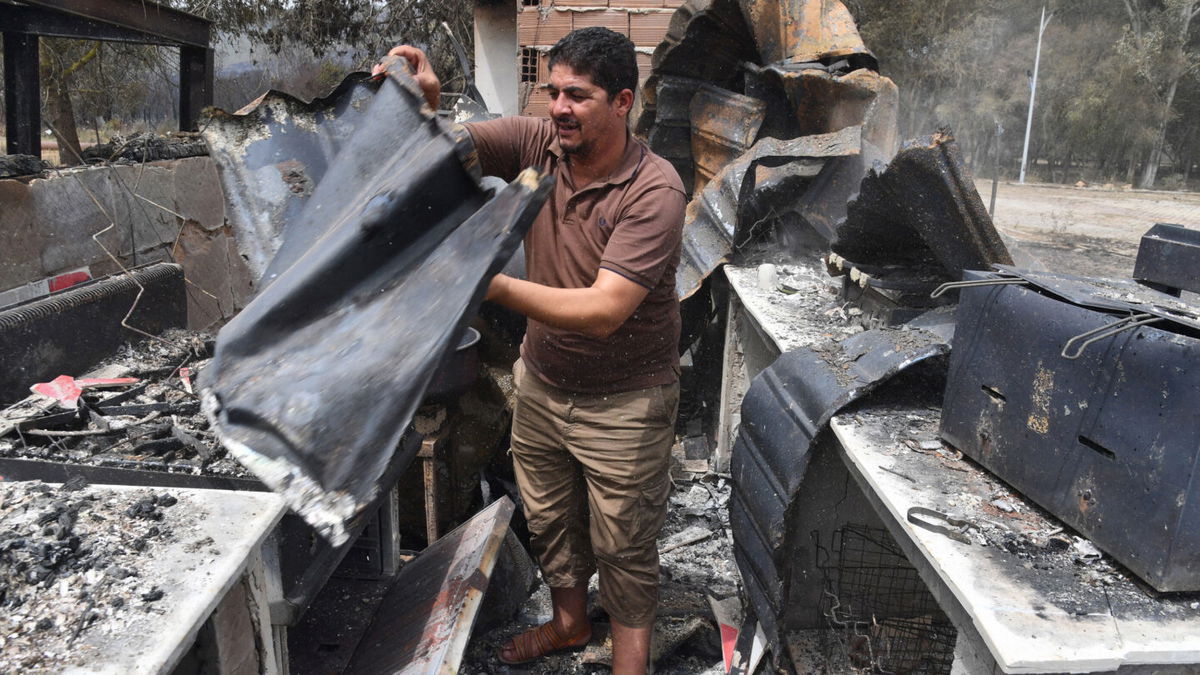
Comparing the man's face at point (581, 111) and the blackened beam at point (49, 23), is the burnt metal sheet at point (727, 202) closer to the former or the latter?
the man's face at point (581, 111)

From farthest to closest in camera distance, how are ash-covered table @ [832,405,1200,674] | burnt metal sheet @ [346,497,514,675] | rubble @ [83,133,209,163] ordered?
rubble @ [83,133,209,163] < burnt metal sheet @ [346,497,514,675] < ash-covered table @ [832,405,1200,674]

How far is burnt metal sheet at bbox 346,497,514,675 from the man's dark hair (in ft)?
5.29

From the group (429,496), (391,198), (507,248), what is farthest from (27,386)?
(507,248)

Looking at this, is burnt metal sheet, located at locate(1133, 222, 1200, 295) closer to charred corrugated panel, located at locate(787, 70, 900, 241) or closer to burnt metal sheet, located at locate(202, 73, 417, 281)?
charred corrugated panel, located at locate(787, 70, 900, 241)

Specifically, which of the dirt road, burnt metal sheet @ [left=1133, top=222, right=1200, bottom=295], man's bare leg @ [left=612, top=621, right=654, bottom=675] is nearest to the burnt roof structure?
man's bare leg @ [left=612, top=621, right=654, bottom=675]

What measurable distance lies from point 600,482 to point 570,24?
7894 millimetres

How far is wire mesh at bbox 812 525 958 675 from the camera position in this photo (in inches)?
114

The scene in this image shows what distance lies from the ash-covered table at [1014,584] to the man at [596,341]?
2.39ft

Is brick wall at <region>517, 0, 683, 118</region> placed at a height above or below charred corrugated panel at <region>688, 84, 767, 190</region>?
above

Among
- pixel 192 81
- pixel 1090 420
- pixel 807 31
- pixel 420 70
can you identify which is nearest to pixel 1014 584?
pixel 1090 420

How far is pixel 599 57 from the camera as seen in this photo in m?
2.26

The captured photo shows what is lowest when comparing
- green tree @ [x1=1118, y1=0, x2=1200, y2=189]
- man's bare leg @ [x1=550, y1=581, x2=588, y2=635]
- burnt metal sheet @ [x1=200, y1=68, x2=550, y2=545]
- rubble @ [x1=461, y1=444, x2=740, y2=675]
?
rubble @ [x1=461, y1=444, x2=740, y2=675]

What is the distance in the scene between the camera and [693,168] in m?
6.85

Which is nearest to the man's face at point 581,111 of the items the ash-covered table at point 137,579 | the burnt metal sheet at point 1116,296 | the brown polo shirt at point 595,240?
the brown polo shirt at point 595,240
